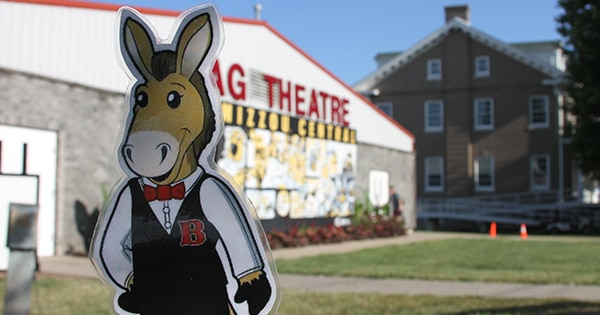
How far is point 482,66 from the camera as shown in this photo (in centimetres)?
3997

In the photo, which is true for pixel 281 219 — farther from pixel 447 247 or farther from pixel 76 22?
pixel 76 22

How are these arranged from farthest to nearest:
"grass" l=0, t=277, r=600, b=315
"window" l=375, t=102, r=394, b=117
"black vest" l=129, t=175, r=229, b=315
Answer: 1. "window" l=375, t=102, r=394, b=117
2. "grass" l=0, t=277, r=600, b=315
3. "black vest" l=129, t=175, r=229, b=315

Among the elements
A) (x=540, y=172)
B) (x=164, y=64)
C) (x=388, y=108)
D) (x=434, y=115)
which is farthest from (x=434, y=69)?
(x=164, y=64)

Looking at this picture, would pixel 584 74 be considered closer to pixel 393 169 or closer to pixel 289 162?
pixel 393 169

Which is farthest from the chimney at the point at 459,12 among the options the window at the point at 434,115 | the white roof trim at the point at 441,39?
the window at the point at 434,115

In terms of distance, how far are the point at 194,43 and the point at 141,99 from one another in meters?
0.30

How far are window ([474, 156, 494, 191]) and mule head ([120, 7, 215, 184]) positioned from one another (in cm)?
3797

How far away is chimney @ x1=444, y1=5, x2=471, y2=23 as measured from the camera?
4206 centimetres

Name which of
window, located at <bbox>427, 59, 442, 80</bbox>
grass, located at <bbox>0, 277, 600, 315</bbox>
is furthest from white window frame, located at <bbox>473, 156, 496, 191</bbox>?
grass, located at <bbox>0, 277, 600, 315</bbox>

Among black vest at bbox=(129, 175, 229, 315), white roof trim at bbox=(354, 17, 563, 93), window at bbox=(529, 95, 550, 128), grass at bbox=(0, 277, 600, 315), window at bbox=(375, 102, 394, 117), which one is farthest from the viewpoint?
window at bbox=(375, 102, 394, 117)

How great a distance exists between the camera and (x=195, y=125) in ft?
9.09

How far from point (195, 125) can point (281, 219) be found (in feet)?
60.2

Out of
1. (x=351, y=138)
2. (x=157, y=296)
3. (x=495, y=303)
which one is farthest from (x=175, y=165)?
(x=351, y=138)

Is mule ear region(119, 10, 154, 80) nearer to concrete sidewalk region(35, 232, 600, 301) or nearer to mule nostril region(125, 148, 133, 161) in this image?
mule nostril region(125, 148, 133, 161)
